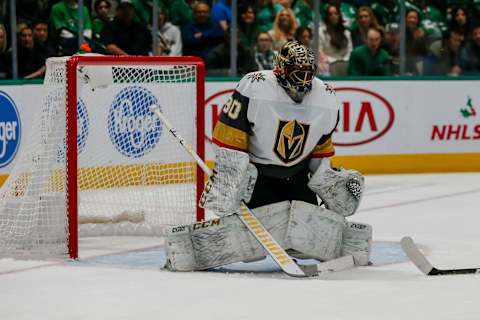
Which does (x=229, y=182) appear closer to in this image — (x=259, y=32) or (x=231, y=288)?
(x=231, y=288)

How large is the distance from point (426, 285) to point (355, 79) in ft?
16.2

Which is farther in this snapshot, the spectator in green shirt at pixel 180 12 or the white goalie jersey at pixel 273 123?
the spectator in green shirt at pixel 180 12

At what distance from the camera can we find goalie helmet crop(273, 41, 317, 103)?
5.38 metres

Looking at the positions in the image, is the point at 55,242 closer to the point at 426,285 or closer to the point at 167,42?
the point at 426,285

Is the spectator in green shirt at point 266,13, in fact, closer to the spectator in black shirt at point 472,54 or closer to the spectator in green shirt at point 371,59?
the spectator in green shirt at point 371,59

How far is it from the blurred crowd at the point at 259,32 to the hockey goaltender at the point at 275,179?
3.64 m

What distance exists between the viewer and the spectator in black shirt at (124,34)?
30.0 feet

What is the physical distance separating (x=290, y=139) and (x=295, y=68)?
33 cm

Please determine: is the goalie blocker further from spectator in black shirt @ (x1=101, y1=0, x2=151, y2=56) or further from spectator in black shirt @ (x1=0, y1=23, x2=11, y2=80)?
spectator in black shirt @ (x1=101, y1=0, x2=151, y2=56)

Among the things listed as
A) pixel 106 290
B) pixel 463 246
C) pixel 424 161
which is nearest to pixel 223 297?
pixel 106 290

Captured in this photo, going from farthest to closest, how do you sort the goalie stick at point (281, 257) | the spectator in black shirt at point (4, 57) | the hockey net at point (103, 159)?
the spectator in black shirt at point (4, 57)
the hockey net at point (103, 159)
the goalie stick at point (281, 257)

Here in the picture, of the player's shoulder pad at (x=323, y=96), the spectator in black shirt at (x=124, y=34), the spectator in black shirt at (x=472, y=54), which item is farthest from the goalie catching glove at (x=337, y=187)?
the spectator in black shirt at (x=472, y=54)

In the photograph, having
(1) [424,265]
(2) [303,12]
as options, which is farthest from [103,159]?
(2) [303,12]

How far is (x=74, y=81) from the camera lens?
5.82m
